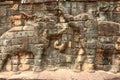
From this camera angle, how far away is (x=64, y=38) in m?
6.80

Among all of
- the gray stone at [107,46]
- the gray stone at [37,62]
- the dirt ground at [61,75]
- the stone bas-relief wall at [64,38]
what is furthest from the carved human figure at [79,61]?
the gray stone at [37,62]

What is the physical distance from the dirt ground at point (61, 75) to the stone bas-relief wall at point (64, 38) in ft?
0.51

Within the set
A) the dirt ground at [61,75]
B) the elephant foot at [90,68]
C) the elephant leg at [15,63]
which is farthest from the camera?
the elephant leg at [15,63]

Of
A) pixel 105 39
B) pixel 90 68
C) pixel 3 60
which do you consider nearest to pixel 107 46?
pixel 105 39

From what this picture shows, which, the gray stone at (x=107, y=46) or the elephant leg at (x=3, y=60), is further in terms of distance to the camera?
the elephant leg at (x=3, y=60)

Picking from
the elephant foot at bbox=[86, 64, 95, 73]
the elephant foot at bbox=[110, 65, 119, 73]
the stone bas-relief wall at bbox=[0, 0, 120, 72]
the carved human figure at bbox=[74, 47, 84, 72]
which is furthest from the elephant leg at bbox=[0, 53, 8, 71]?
the elephant foot at bbox=[110, 65, 119, 73]

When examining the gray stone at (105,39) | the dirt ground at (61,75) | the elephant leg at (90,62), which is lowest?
the dirt ground at (61,75)

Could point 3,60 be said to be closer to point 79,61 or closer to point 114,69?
point 79,61

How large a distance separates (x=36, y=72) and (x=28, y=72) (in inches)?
9.5

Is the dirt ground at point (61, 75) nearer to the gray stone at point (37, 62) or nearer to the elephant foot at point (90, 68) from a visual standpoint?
the elephant foot at point (90, 68)

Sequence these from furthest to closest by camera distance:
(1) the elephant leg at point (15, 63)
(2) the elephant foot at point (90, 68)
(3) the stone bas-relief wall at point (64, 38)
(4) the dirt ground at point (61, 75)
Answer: (1) the elephant leg at point (15, 63), (3) the stone bas-relief wall at point (64, 38), (2) the elephant foot at point (90, 68), (4) the dirt ground at point (61, 75)

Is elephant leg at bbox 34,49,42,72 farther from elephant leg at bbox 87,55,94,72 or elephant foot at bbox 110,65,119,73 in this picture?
elephant foot at bbox 110,65,119,73

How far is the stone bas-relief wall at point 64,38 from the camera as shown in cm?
673

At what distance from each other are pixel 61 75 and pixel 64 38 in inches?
43.0
